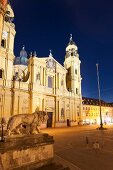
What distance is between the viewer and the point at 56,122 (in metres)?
40.6

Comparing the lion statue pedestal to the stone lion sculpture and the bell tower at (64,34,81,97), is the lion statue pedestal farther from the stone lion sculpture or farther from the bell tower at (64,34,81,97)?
the bell tower at (64,34,81,97)

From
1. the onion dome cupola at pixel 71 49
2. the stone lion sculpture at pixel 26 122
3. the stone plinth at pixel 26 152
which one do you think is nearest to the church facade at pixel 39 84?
the onion dome cupola at pixel 71 49

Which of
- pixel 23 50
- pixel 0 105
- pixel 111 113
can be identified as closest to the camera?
pixel 0 105

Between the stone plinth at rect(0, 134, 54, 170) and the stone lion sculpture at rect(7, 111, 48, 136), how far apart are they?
45 centimetres

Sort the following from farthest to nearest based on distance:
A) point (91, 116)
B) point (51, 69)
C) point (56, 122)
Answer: point (91, 116)
point (51, 69)
point (56, 122)

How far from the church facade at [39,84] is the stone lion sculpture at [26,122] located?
23210mm

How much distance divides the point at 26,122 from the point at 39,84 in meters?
32.5

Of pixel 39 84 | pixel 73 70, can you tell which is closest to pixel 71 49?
pixel 73 70

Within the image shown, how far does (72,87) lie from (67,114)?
29.3 feet

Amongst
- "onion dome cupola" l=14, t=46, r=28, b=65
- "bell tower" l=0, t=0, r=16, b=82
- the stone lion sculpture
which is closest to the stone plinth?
the stone lion sculpture

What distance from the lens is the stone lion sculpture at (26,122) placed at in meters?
6.84

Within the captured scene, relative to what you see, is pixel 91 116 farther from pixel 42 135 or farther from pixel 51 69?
pixel 42 135

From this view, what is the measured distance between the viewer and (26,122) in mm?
7125

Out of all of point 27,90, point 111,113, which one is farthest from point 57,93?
point 111,113
